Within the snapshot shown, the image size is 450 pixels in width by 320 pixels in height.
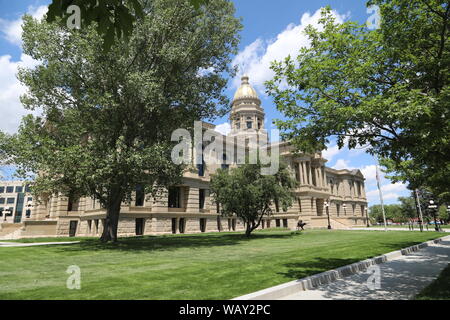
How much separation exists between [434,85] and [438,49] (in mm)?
994

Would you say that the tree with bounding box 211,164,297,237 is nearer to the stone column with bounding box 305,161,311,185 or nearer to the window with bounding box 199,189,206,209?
the window with bounding box 199,189,206,209

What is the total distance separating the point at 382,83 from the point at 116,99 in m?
14.3

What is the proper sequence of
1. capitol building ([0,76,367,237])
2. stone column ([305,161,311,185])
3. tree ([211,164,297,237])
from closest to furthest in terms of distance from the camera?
tree ([211,164,297,237]), capitol building ([0,76,367,237]), stone column ([305,161,311,185])

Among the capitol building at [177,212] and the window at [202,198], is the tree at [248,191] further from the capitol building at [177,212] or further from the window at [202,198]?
the window at [202,198]

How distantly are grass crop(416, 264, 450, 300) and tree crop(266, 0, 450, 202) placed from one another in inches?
139

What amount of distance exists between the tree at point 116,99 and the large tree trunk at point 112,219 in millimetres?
71

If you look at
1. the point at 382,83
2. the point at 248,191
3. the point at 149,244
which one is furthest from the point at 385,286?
the point at 248,191

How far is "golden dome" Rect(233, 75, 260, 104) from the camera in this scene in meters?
85.7

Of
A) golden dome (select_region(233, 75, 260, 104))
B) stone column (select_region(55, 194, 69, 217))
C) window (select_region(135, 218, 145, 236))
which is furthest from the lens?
golden dome (select_region(233, 75, 260, 104))

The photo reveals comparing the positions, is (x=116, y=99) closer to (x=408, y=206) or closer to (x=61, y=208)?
(x=61, y=208)

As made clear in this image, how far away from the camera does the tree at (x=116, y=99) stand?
1614 cm

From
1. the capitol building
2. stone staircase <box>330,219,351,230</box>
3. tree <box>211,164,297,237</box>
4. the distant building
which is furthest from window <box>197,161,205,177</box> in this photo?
the distant building
